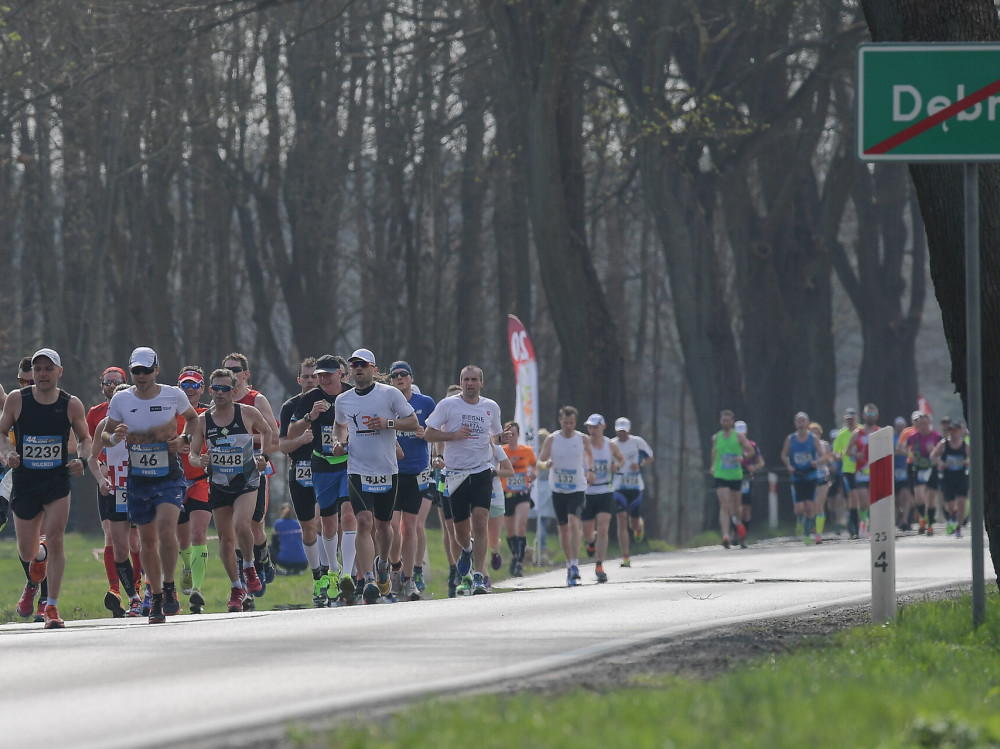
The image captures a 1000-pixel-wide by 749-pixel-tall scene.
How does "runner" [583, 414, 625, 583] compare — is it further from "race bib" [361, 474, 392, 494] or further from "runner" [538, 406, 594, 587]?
"race bib" [361, 474, 392, 494]

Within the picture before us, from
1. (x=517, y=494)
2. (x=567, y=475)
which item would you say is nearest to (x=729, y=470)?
(x=517, y=494)

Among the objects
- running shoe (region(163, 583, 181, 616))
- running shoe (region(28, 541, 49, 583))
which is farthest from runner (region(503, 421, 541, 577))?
running shoe (region(163, 583, 181, 616))

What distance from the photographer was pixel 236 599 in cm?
1602

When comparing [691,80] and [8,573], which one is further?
[691,80]

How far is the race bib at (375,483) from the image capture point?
51.2ft

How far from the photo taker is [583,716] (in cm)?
693

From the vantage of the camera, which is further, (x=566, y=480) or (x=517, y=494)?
(x=517, y=494)

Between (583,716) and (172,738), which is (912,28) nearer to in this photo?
(583,716)

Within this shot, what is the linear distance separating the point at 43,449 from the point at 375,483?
9.86 ft

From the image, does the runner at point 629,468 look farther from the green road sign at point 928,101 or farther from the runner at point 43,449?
the green road sign at point 928,101

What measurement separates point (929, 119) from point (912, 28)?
1300 millimetres

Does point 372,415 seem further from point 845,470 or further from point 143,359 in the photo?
point 845,470

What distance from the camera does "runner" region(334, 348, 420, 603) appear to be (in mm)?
15516

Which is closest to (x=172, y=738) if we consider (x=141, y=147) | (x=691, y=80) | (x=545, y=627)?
(x=545, y=627)
